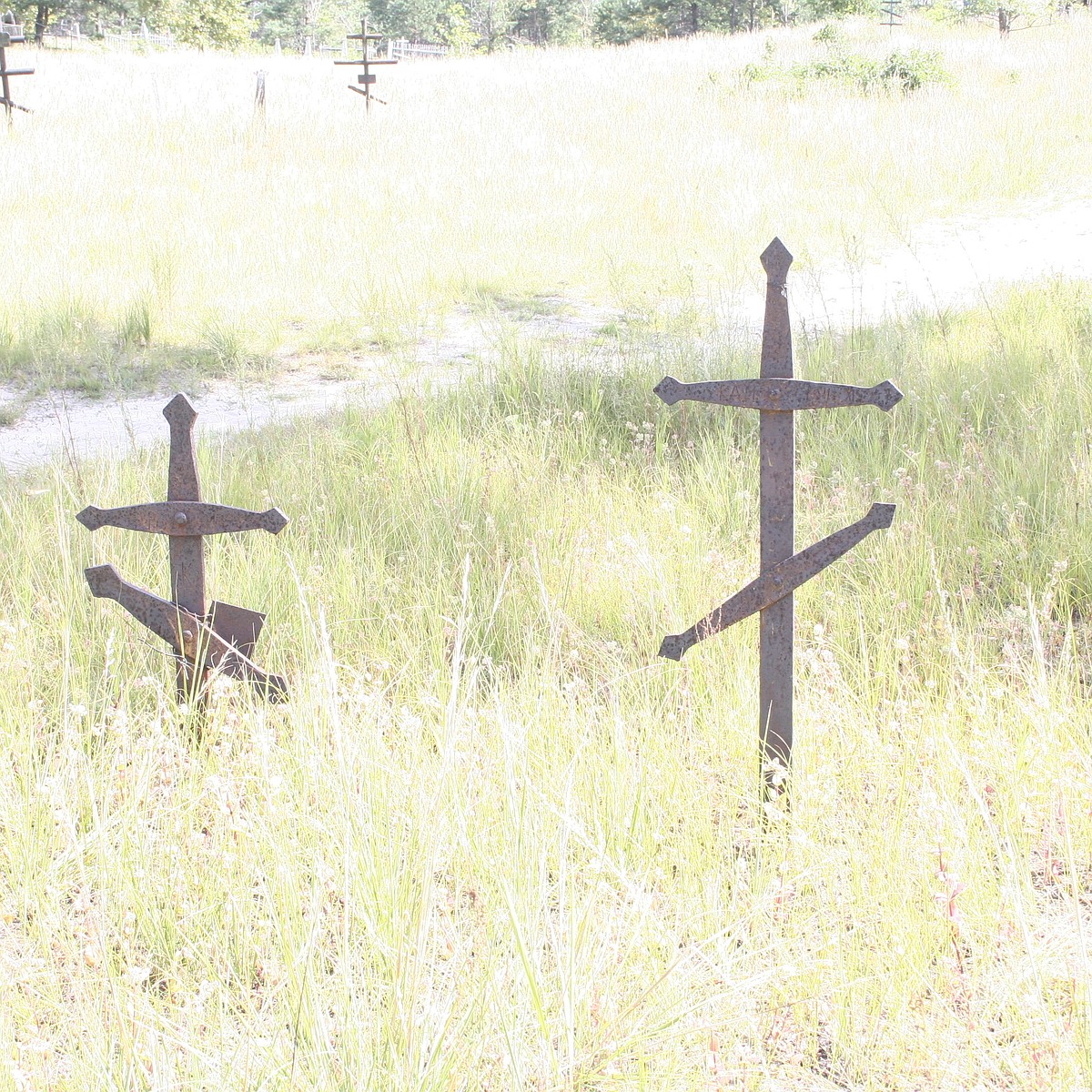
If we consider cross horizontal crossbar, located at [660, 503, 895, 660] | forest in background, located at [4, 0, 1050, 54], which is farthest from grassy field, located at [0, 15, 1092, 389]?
forest in background, located at [4, 0, 1050, 54]

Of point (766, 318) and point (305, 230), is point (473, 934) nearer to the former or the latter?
point (766, 318)

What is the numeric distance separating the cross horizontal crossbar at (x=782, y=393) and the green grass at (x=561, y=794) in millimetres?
600

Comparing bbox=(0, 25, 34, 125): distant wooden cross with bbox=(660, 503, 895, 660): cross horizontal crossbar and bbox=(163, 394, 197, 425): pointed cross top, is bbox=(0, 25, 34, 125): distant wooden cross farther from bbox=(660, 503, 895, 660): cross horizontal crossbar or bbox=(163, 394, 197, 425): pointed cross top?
bbox=(660, 503, 895, 660): cross horizontal crossbar

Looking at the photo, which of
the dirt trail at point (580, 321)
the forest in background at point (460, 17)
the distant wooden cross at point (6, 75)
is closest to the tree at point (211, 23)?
the forest in background at point (460, 17)

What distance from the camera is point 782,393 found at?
2377 millimetres

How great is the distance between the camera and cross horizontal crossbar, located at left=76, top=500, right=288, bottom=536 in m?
2.62

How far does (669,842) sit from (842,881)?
0.38m

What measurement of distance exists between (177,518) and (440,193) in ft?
32.0

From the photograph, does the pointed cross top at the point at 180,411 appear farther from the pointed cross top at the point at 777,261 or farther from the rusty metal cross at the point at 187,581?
the pointed cross top at the point at 777,261

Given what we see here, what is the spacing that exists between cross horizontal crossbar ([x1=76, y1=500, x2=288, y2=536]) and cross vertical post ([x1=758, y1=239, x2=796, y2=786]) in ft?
3.68

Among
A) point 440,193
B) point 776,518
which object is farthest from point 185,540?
point 440,193

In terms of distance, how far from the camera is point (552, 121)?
15938 millimetres

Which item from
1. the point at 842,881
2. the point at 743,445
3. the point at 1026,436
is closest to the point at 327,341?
the point at 743,445

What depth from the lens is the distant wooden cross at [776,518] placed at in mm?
2355
